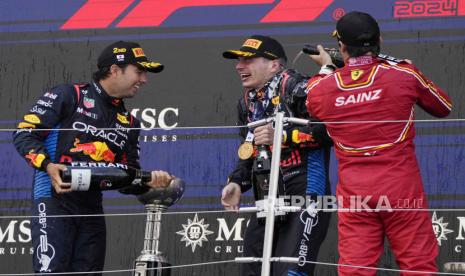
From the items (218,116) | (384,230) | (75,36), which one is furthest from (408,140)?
(75,36)

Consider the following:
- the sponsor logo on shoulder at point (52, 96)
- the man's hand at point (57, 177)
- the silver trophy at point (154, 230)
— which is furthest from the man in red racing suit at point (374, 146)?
the sponsor logo on shoulder at point (52, 96)

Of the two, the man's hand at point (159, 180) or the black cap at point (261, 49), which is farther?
the black cap at point (261, 49)

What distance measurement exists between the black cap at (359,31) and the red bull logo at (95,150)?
1.25m

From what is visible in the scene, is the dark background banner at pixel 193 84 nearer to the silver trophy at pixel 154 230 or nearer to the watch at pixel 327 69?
the silver trophy at pixel 154 230

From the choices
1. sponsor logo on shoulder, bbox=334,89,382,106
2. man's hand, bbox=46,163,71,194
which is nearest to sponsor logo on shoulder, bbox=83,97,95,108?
→ man's hand, bbox=46,163,71,194

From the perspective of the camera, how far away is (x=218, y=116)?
5.58 meters

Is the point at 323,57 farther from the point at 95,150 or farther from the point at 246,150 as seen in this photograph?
the point at 95,150

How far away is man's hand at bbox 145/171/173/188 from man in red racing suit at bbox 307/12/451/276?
32.0 inches

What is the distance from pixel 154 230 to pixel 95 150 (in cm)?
49

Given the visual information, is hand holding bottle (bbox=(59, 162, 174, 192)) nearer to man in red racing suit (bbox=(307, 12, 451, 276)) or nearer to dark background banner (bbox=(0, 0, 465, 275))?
dark background banner (bbox=(0, 0, 465, 275))

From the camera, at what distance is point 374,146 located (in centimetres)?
396

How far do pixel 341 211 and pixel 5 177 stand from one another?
2342mm

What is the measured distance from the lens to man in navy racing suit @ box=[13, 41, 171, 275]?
461cm

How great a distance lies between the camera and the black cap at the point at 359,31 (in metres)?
4.05
